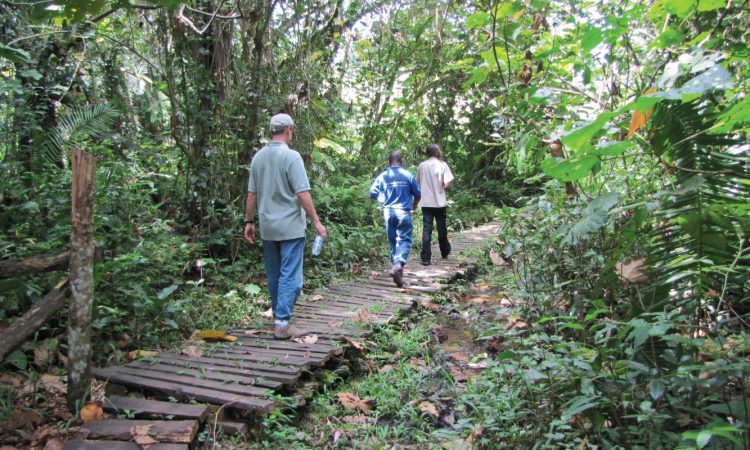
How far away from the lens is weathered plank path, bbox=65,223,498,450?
3.06 metres

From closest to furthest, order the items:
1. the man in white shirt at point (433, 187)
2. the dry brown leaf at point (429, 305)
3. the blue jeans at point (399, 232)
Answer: the dry brown leaf at point (429, 305) < the blue jeans at point (399, 232) < the man in white shirt at point (433, 187)

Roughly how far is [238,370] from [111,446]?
116 centimetres

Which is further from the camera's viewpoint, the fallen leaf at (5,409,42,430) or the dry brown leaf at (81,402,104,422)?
the dry brown leaf at (81,402,104,422)

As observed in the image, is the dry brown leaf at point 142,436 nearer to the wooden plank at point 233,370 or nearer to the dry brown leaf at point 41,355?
the wooden plank at point 233,370

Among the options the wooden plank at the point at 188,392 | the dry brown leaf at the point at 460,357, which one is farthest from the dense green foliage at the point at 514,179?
the dry brown leaf at the point at 460,357

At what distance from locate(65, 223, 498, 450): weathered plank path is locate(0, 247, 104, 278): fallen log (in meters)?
0.94

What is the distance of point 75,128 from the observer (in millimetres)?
5934

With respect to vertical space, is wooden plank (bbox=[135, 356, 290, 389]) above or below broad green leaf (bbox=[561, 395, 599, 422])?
below

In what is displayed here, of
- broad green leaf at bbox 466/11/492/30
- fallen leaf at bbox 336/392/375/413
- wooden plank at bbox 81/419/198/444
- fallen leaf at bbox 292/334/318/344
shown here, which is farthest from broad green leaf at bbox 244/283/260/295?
broad green leaf at bbox 466/11/492/30

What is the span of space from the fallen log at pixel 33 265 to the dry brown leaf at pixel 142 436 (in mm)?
1115

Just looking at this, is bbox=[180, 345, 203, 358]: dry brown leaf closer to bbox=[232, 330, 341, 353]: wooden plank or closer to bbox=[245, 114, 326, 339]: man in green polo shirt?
bbox=[232, 330, 341, 353]: wooden plank

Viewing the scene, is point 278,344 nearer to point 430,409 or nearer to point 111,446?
point 430,409

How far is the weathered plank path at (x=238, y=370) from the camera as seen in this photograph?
3064 millimetres

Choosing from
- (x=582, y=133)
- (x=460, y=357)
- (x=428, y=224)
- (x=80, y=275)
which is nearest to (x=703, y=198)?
(x=582, y=133)
